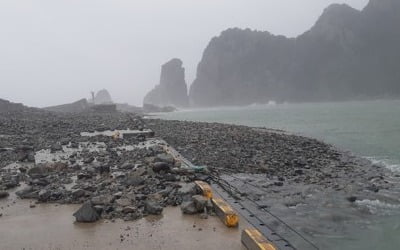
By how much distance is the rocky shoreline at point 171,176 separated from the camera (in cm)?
1141

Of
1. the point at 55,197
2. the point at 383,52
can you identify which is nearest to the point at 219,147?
the point at 55,197

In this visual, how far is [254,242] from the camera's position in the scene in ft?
26.0

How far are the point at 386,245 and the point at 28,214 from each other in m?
8.96

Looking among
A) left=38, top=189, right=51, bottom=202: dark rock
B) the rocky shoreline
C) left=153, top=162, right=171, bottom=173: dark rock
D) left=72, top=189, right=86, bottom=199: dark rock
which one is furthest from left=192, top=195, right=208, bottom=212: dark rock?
left=38, top=189, right=51, bottom=202: dark rock

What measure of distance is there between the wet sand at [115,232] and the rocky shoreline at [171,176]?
18.0 inches

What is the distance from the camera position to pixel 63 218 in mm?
10219

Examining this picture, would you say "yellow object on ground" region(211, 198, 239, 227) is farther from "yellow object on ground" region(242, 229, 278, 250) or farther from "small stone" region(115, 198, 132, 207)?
"small stone" region(115, 198, 132, 207)

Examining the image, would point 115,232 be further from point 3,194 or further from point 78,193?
point 3,194

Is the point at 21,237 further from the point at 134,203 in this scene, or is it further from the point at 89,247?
the point at 134,203

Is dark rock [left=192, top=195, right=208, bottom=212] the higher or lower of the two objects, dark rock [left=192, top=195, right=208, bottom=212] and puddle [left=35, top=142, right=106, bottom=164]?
the lower

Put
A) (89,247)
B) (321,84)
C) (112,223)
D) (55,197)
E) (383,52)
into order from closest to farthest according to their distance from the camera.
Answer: (89,247)
(112,223)
(55,197)
(383,52)
(321,84)

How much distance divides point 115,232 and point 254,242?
3.13 meters

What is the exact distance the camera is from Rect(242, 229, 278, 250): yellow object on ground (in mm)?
7699

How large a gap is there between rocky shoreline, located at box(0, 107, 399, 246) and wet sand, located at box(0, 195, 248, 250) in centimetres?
46
